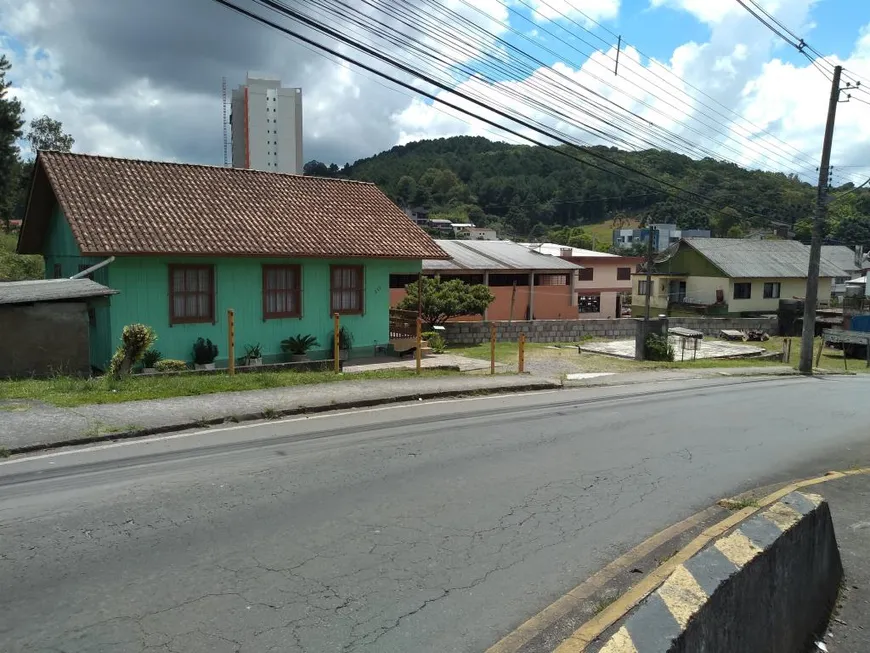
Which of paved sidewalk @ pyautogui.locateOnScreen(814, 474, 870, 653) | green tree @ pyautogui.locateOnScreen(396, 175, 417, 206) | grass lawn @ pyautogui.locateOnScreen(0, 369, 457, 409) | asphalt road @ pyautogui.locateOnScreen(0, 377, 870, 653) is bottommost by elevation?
paved sidewalk @ pyautogui.locateOnScreen(814, 474, 870, 653)

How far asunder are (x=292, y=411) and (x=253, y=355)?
8450mm

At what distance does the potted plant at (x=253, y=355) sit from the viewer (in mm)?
19109

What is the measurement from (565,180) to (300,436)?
10525cm

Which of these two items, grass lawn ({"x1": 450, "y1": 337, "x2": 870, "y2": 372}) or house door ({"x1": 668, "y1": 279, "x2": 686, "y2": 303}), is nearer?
grass lawn ({"x1": 450, "y1": 337, "x2": 870, "y2": 372})

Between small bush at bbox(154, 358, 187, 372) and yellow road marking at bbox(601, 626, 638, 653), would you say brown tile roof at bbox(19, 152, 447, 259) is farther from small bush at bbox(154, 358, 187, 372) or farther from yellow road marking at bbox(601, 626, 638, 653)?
yellow road marking at bbox(601, 626, 638, 653)

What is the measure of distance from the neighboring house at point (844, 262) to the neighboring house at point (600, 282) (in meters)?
29.0

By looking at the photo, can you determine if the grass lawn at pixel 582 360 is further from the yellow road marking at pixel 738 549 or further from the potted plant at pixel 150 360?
the yellow road marking at pixel 738 549

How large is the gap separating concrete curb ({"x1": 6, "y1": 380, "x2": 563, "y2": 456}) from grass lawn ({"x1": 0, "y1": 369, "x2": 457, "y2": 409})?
1.76 metres

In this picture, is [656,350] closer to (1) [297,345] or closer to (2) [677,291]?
(1) [297,345]

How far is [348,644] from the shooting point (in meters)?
4.26

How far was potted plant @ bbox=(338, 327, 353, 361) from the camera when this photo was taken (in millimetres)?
21469

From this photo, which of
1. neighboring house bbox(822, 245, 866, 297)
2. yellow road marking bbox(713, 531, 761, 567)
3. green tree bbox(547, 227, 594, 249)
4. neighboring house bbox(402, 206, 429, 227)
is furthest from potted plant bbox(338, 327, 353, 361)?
neighboring house bbox(402, 206, 429, 227)

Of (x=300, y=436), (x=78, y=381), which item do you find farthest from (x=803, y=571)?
(x=78, y=381)

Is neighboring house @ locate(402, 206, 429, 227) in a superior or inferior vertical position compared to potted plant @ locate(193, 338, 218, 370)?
superior
